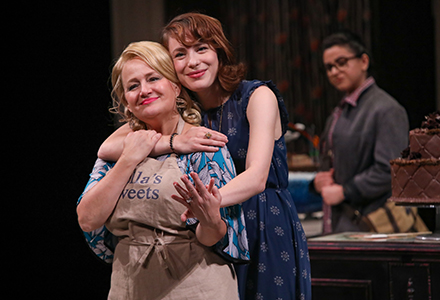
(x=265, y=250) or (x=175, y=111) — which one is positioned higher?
(x=175, y=111)

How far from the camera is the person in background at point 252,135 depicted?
1761 mm

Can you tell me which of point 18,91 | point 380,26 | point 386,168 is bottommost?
point 386,168

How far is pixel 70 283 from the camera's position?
328 centimetres

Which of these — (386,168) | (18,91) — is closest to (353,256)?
(386,168)

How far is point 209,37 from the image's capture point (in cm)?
180

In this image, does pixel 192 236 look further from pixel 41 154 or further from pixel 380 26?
pixel 380 26

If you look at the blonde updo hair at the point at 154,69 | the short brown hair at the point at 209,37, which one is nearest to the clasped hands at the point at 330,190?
the short brown hair at the point at 209,37

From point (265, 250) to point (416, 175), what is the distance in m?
0.96

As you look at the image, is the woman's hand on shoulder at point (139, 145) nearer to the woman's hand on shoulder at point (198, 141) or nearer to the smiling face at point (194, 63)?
the woman's hand on shoulder at point (198, 141)

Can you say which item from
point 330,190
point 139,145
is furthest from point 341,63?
point 139,145

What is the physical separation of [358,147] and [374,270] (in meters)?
1.01

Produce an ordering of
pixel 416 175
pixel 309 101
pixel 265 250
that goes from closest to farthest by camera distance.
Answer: pixel 265 250
pixel 416 175
pixel 309 101

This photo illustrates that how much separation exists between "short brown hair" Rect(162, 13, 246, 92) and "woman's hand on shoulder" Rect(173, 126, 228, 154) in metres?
0.30

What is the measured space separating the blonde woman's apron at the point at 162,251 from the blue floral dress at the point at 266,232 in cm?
29
